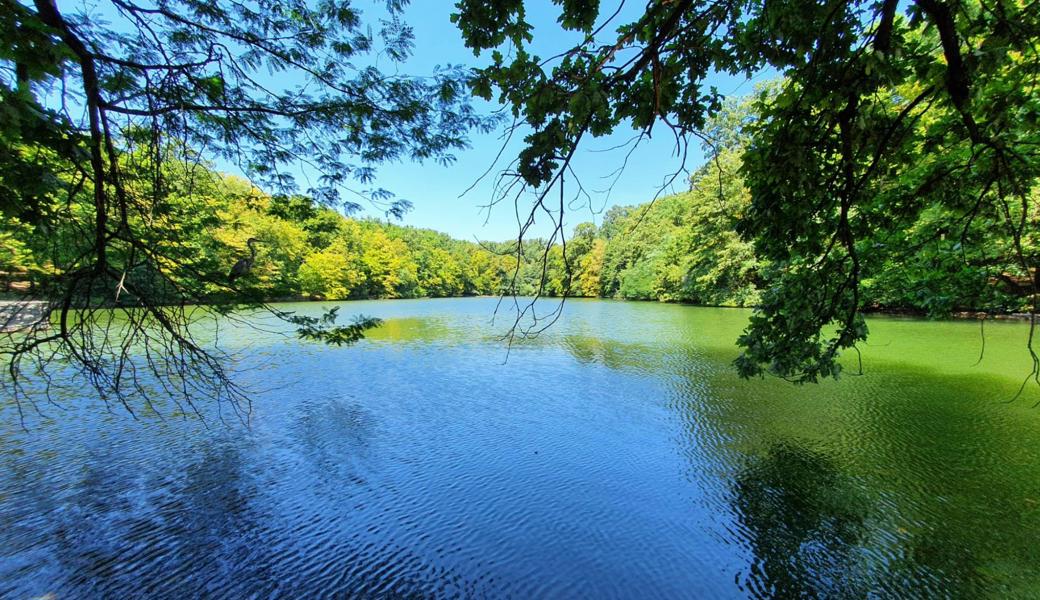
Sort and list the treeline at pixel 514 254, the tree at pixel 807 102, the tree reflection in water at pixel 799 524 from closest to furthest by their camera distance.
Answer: the tree at pixel 807 102 → the treeline at pixel 514 254 → the tree reflection in water at pixel 799 524

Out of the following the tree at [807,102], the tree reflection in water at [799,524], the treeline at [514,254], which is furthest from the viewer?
the tree reflection in water at [799,524]

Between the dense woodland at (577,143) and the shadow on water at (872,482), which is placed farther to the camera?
the shadow on water at (872,482)

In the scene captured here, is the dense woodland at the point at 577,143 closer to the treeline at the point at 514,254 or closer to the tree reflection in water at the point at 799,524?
the treeline at the point at 514,254

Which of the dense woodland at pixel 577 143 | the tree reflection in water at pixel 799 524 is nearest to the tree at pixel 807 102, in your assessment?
the dense woodland at pixel 577 143

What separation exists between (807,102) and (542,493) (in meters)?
4.23

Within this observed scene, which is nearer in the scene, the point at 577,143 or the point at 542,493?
the point at 577,143

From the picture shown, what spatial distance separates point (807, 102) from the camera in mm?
2660

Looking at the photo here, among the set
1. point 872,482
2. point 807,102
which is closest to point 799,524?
point 872,482

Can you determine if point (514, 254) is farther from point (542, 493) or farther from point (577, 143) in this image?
point (542, 493)

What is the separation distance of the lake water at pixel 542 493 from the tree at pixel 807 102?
170 centimetres

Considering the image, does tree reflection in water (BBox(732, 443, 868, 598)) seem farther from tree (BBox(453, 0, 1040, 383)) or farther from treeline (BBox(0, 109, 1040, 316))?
treeline (BBox(0, 109, 1040, 316))

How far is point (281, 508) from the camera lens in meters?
4.39

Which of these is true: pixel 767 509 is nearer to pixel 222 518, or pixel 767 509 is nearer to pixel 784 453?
pixel 784 453

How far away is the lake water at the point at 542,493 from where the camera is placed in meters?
3.38
